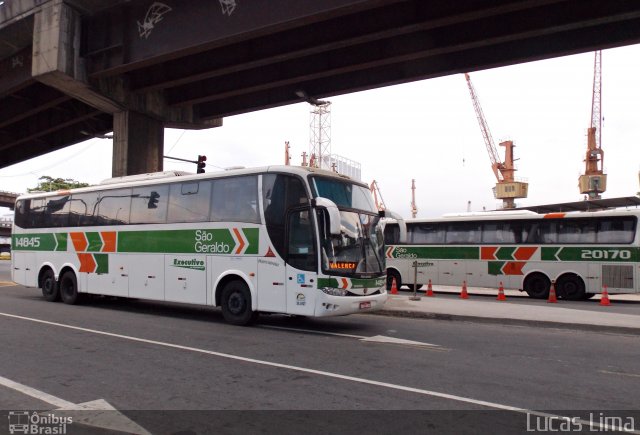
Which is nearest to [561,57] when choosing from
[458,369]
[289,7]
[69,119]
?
[289,7]

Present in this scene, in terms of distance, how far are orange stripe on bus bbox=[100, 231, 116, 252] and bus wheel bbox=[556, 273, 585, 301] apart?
15959mm

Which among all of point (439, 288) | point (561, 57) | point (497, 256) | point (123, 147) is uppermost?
point (561, 57)

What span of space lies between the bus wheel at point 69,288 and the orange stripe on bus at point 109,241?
193 centimetres

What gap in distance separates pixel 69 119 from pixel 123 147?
816 cm

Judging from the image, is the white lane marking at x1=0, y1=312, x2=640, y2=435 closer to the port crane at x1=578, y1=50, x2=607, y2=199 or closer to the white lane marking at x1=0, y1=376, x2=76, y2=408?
the white lane marking at x1=0, y1=376, x2=76, y2=408

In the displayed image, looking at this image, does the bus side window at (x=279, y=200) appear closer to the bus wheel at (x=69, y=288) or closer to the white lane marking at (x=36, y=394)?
the white lane marking at (x=36, y=394)

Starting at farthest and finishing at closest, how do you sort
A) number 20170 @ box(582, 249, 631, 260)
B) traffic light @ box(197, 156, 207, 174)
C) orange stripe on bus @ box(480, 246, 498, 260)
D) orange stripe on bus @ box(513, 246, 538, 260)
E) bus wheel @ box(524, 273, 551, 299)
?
traffic light @ box(197, 156, 207, 174)
orange stripe on bus @ box(480, 246, 498, 260)
orange stripe on bus @ box(513, 246, 538, 260)
bus wheel @ box(524, 273, 551, 299)
number 20170 @ box(582, 249, 631, 260)

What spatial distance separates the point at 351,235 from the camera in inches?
432

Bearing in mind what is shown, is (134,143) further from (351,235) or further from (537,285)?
(537,285)

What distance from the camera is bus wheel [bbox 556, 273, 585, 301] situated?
19.4 m

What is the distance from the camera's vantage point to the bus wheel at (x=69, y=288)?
51.2 ft

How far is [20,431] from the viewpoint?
484cm

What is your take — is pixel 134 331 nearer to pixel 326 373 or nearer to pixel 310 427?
pixel 326 373

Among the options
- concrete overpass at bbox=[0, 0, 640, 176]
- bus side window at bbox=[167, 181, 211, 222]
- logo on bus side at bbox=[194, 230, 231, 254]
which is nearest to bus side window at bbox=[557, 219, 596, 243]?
concrete overpass at bbox=[0, 0, 640, 176]
